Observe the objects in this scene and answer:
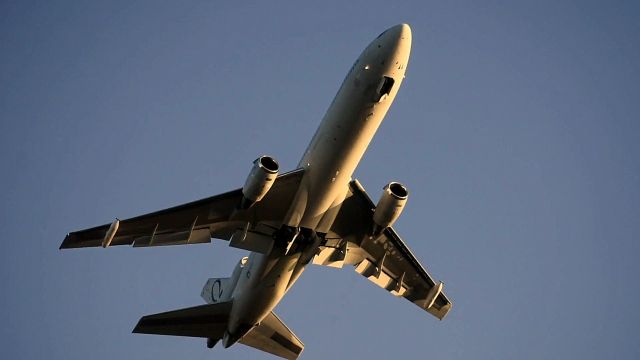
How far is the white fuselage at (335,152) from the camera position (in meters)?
29.0

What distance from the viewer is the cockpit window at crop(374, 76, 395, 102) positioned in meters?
28.8

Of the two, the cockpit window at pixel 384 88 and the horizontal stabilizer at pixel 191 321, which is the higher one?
the cockpit window at pixel 384 88

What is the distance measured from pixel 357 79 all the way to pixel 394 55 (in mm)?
1684

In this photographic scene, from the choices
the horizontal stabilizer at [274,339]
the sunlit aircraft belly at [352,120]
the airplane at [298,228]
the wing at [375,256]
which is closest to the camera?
the sunlit aircraft belly at [352,120]

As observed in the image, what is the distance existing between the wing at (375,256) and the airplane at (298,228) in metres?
0.05

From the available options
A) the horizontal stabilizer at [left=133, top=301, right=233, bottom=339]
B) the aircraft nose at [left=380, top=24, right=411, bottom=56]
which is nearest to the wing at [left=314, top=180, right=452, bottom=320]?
the horizontal stabilizer at [left=133, top=301, right=233, bottom=339]

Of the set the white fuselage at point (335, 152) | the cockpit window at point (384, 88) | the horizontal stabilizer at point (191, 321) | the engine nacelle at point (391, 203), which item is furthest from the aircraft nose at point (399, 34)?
the horizontal stabilizer at point (191, 321)

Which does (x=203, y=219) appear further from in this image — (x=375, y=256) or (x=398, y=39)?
(x=398, y=39)

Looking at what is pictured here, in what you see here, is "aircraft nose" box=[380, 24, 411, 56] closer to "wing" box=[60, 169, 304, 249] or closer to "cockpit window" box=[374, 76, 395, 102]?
"cockpit window" box=[374, 76, 395, 102]

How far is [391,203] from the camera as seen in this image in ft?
104

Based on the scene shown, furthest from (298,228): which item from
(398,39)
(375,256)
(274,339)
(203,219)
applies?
(398,39)

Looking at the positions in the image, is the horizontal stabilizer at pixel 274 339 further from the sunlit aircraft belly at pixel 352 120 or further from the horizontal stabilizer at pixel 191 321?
the sunlit aircraft belly at pixel 352 120

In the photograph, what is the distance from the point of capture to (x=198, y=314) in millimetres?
34125

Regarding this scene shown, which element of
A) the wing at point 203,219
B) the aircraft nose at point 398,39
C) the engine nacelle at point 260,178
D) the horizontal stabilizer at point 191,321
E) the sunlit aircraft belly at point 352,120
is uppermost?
the aircraft nose at point 398,39
